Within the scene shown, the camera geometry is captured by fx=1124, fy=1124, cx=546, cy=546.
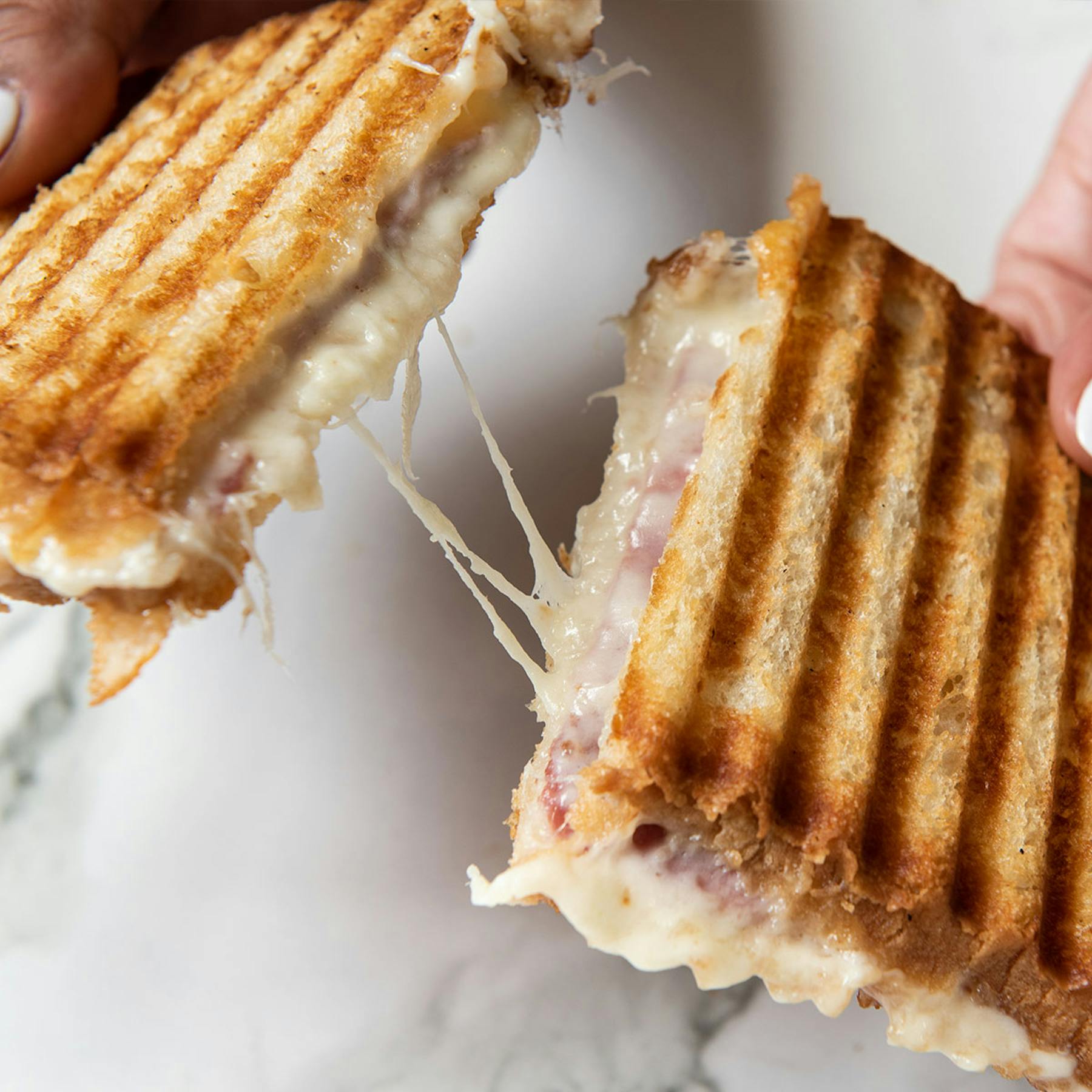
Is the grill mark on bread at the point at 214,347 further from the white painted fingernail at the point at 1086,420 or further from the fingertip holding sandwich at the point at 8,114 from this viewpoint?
the white painted fingernail at the point at 1086,420

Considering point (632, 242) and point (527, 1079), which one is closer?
point (527, 1079)

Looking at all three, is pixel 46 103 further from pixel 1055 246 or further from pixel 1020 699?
pixel 1055 246

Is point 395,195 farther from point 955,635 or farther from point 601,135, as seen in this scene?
point 601,135

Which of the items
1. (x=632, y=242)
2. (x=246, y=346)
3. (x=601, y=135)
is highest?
(x=246, y=346)

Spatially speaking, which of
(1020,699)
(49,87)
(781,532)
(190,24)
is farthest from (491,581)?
(190,24)

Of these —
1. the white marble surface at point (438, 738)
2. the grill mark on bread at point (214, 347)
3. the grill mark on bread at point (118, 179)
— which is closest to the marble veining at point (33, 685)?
the white marble surface at point (438, 738)

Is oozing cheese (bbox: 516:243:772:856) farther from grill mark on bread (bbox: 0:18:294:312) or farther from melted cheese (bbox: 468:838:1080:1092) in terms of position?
grill mark on bread (bbox: 0:18:294:312)

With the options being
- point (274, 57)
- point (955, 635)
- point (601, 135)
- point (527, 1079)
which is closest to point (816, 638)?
point (955, 635)
